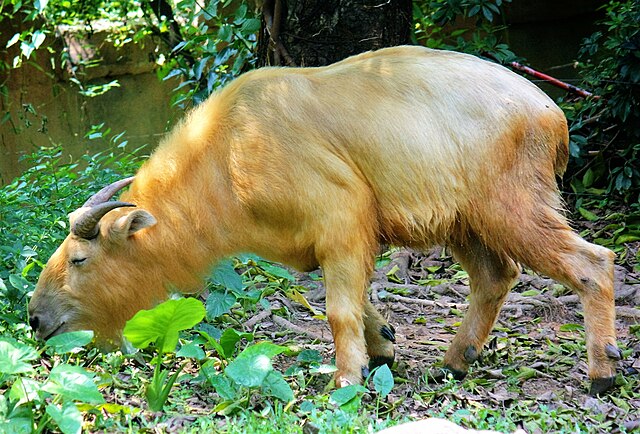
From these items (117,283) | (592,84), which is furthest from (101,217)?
(592,84)

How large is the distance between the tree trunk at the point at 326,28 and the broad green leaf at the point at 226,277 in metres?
1.98

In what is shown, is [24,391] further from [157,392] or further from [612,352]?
[612,352]

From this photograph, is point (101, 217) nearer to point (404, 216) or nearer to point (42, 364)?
point (42, 364)

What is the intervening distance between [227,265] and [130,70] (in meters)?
6.40

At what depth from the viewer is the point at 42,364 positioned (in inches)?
187

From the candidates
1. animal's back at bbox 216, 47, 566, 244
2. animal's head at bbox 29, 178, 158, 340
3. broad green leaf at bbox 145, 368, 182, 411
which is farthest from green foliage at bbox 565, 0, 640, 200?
broad green leaf at bbox 145, 368, 182, 411

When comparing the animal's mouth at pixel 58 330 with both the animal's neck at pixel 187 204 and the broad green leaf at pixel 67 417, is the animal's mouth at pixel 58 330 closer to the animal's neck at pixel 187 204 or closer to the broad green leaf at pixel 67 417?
the animal's neck at pixel 187 204

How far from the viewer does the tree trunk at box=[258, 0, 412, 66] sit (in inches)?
257

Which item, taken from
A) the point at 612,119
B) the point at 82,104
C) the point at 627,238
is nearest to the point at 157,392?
the point at 627,238

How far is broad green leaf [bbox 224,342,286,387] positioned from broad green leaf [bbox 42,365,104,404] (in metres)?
0.67

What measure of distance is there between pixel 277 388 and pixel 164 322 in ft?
2.08

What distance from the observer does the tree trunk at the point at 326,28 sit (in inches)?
257

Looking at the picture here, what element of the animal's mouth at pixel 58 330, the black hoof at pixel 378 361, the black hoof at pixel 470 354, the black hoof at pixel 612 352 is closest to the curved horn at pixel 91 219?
the animal's mouth at pixel 58 330

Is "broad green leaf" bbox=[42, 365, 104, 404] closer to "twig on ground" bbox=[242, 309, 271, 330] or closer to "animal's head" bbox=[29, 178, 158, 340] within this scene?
"animal's head" bbox=[29, 178, 158, 340]
